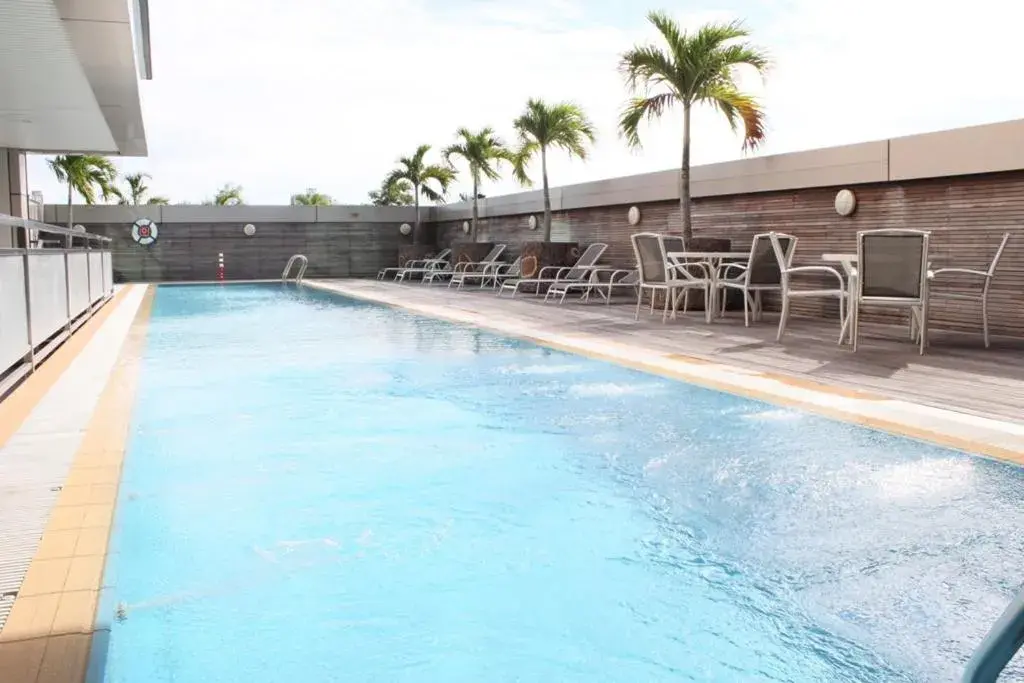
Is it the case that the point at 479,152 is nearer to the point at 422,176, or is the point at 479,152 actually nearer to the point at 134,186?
the point at 422,176

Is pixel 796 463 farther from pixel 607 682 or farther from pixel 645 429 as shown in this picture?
pixel 607 682

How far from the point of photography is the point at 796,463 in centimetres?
335

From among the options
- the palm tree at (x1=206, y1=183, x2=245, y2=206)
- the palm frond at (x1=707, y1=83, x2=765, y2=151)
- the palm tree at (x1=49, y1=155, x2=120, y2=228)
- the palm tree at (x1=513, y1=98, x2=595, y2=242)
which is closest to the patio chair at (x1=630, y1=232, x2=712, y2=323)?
the palm frond at (x1=707, y1=83, x2=765, y2=151)

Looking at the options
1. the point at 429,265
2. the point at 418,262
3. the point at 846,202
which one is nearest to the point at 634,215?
the point at 846,202

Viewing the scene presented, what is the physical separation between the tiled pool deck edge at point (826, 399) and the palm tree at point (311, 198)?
117 ft

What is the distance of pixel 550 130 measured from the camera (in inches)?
601

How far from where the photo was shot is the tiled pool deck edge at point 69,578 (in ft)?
5.66

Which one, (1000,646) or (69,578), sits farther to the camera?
(69,578)

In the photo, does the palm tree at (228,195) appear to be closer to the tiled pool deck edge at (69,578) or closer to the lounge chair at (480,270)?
the lounge chair at (480,270)

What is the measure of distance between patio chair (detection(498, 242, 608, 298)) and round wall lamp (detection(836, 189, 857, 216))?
12.4ft

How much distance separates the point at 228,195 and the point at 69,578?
40511 millimetres

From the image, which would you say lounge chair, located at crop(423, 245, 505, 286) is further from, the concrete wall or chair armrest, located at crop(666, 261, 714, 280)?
chair armrest, located at crop(666, 261, 714, 280)

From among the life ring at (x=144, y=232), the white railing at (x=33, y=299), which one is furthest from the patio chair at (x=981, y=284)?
the life ring at (x=144, y=232)

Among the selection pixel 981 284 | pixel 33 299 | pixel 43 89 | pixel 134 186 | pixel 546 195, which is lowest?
pixel 33 299
